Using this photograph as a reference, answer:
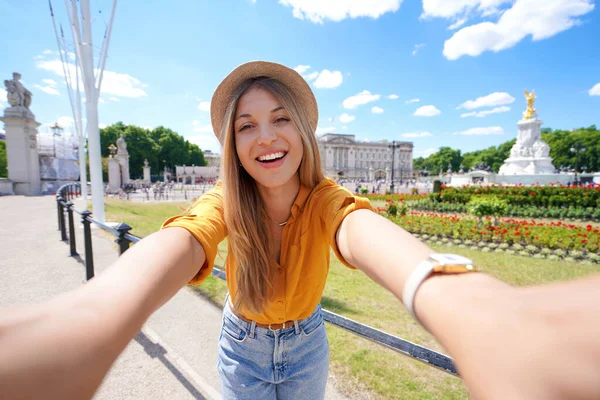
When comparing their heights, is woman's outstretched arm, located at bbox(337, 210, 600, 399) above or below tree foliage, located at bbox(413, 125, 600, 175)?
below

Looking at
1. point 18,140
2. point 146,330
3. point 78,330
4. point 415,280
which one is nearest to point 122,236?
point 146,330

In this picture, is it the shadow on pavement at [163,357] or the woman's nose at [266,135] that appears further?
the shadow on pavement at [163,357]

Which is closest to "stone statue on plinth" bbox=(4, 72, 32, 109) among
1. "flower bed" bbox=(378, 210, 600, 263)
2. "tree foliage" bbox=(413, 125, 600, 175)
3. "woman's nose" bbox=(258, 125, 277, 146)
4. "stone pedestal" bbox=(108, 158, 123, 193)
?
"stone pedestal" bbox=(108, 158, 123, 193)

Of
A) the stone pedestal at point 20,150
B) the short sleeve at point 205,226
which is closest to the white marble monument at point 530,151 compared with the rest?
the short sleeve at point 205,226

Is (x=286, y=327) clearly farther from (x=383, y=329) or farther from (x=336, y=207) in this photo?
(x=383, y=329)

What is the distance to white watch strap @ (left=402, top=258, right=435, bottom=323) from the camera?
0.66 meters

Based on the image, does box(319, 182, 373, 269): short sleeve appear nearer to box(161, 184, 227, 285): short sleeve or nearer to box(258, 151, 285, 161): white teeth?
box(258, 151, 285, 161): white teeth

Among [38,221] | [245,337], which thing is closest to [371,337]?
[245,337]

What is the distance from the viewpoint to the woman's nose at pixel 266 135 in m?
1.34

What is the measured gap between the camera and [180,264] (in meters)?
0.95

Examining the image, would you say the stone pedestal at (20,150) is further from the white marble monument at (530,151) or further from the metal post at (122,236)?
the white marble monument at (530,151)

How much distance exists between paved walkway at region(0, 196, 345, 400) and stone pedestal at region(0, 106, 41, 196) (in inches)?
594

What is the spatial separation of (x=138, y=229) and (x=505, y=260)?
32.2 ft

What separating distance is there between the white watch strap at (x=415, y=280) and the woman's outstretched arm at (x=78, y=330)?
0.62 meters
